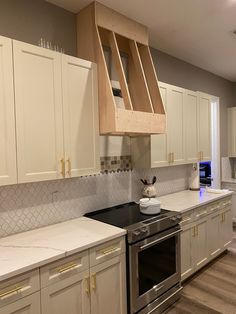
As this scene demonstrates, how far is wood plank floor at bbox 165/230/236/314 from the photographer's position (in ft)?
7.72

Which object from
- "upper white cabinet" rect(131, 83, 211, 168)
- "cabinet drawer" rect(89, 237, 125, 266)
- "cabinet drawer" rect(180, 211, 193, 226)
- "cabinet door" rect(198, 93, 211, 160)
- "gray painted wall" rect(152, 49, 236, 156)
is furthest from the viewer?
"cabinet door" rect(198, 93, 211, 160)

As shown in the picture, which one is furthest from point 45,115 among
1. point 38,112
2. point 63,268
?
point 63,268

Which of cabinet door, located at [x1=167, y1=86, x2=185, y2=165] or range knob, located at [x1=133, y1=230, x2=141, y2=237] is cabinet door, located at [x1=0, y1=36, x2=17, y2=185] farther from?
cabinet door, located at [x1=167, y1=86, x2=185, y2=165]

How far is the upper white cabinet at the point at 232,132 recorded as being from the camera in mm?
4758

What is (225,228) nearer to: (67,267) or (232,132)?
(232,132)

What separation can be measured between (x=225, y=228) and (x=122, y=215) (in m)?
1.84

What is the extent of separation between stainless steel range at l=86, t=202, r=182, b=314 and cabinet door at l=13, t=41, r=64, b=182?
0.80 meters

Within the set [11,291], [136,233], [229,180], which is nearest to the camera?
[11,291]

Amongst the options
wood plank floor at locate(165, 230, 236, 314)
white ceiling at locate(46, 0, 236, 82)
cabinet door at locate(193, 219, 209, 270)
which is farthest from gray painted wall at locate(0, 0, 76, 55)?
wood plank floor at locate(165, 230, 236, 314)

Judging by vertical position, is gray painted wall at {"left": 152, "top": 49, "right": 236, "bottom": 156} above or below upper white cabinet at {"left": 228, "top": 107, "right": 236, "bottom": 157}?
above

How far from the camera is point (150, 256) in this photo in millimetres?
2172

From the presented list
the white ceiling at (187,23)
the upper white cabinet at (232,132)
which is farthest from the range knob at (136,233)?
the upper white cabinet at (232,132)

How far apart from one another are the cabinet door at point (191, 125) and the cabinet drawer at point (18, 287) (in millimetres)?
2356

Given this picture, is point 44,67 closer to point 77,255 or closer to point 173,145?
point 77,255
